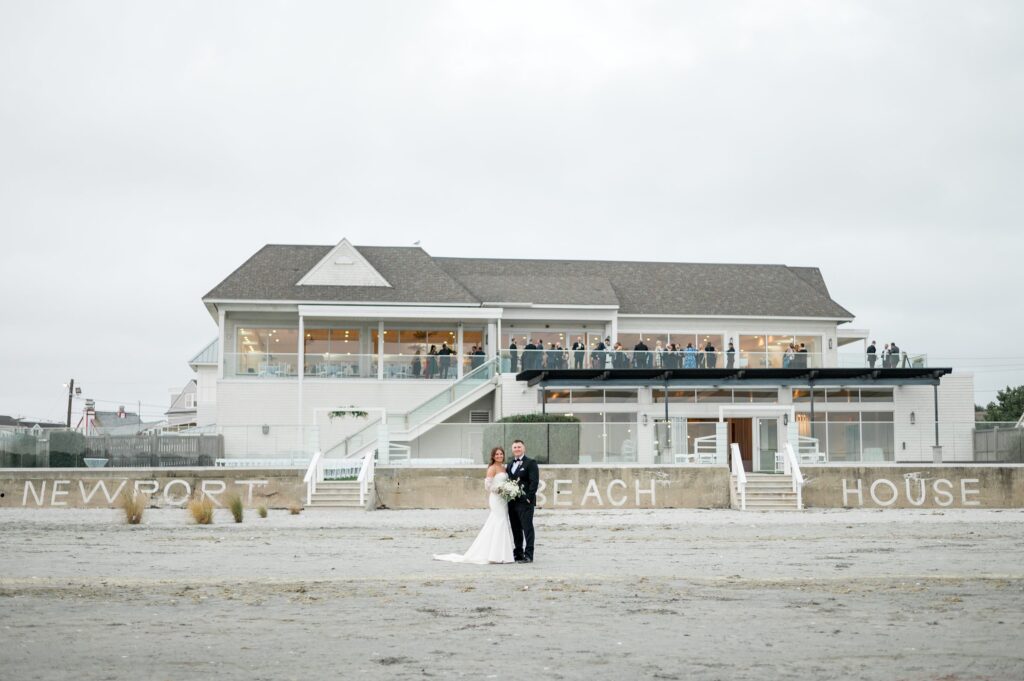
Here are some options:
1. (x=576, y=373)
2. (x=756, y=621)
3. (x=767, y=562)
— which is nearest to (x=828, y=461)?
(x=576, y=373)

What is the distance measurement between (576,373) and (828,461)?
38.1 ft

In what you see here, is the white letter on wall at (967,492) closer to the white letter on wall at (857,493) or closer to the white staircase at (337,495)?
the white letter on wall at (857,493)

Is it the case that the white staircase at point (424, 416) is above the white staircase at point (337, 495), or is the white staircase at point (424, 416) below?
above

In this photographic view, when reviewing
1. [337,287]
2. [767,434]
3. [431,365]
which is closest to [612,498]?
[767,434]

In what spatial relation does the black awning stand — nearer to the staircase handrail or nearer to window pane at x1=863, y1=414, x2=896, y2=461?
window pane at x1=863, y1=414, x2=896, y2=461

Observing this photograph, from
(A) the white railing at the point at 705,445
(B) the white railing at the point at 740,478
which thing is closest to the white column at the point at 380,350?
(A) the white railing at the point at 705,445

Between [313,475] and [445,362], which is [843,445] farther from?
[445,362]

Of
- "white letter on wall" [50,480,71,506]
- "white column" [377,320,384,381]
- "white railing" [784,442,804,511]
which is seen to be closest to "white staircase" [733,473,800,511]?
"white railing" [784,442,804,511]

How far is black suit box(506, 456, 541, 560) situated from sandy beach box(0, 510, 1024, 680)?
0.38 meters

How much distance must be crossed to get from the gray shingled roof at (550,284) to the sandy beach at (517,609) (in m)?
28.0

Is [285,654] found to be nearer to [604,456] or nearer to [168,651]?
[168,651]

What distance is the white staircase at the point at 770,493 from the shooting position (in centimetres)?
2861

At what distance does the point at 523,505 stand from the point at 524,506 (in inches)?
0.9

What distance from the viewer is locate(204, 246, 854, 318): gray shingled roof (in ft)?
153
